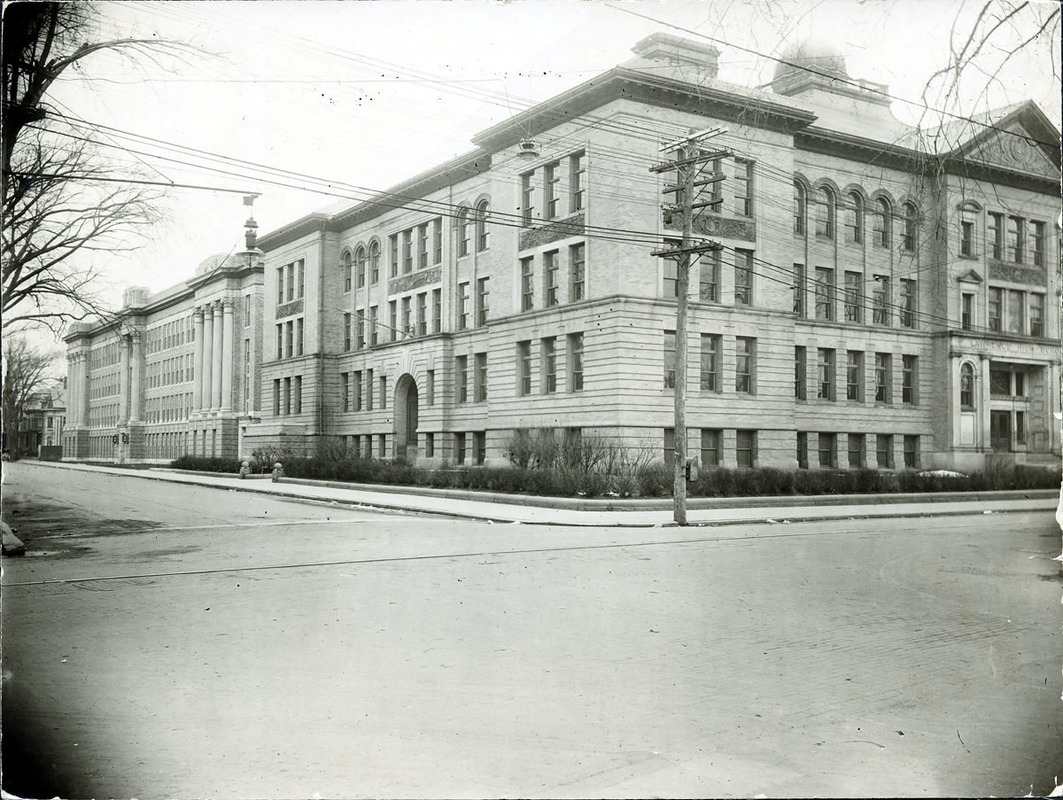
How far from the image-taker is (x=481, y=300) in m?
47.0

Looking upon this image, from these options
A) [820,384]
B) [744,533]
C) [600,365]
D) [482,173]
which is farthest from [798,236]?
[744,533]

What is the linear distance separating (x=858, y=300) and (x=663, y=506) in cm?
2362

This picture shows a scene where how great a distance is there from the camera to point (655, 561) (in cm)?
1425

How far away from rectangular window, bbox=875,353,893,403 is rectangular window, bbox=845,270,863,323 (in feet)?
7.04

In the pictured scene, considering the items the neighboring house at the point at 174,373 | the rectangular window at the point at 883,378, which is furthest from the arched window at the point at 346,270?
the rectangular window at the point at 883,378

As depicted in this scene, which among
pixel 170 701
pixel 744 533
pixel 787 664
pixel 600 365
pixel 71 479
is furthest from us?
pixel 71 479

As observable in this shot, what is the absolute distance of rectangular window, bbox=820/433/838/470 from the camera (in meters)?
40.9

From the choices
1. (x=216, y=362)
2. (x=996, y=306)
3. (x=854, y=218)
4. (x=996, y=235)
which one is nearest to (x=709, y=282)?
(x=854, y=218)

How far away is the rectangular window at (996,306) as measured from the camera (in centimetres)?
1535

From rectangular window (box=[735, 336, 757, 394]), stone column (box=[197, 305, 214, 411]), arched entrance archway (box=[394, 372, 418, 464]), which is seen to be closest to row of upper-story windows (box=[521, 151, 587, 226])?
rectangular window (box=[735, 336, 757, 394])

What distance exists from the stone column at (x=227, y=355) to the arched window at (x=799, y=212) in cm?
3895

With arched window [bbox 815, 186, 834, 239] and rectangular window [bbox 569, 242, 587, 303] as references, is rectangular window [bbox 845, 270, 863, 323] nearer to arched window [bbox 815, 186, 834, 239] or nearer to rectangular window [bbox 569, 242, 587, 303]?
arched window [bbox 815, 186, 834, 239]

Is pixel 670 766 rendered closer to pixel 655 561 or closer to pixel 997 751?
pixel 997 751

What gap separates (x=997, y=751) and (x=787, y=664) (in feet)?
7.23
